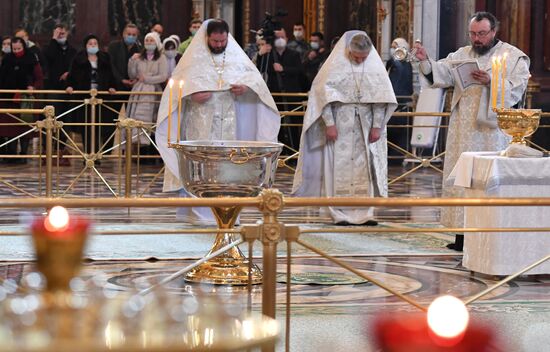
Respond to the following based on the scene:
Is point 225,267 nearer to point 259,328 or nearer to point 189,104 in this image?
point 189,104

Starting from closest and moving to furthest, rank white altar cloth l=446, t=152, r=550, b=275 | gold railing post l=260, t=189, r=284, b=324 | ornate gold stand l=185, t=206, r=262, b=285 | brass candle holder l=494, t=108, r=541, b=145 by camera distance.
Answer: gold railing post l=260, t=189, r=284, b=324, ornate gold stand l=185, t=206, r=262, b=285, white altar cloth l=446, t=152, r=550, b=275, brass candle holder l=494, t=108, r=541, b=145

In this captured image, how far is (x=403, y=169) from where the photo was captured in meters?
17.4

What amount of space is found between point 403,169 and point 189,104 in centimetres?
784

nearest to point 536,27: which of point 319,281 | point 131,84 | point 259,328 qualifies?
point 131,84

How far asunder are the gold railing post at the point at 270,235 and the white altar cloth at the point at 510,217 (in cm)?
308

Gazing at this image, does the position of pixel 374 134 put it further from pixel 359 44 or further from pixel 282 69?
pixel 282 69

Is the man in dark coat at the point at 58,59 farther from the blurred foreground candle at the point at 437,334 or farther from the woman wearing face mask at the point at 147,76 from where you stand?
the blurred foreground candle at the point at 437,334

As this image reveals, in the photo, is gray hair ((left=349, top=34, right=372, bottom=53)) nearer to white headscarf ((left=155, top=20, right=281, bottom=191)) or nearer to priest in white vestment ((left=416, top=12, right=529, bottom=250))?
white headscarf ((left=155, top=20, right=281, bottom=191))

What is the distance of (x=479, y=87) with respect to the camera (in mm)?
9141

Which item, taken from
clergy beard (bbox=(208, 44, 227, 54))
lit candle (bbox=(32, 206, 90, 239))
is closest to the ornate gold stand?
clergy beard (bbox=(208, 44, 227, 54))

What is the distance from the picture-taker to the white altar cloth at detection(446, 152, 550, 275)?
7508mm

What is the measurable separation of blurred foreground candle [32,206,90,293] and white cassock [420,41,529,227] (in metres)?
7.32

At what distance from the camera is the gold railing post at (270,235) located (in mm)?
4516

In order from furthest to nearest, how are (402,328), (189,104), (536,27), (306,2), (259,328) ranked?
(306,2) < (536,27) < (189,104) < (259,328) < (402,328)
